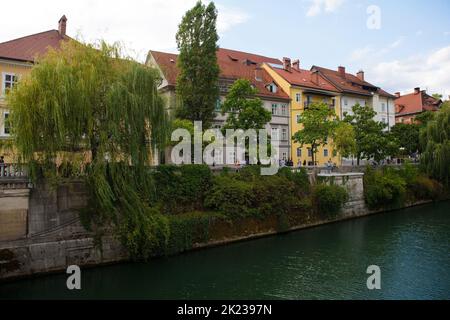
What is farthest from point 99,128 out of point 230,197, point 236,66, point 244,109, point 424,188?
point 424,188

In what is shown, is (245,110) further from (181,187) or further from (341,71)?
(341,71)

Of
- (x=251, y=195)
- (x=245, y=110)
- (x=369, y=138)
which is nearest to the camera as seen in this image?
(x=251, y=195)

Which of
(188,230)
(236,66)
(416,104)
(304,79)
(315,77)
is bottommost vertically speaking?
(188,230)

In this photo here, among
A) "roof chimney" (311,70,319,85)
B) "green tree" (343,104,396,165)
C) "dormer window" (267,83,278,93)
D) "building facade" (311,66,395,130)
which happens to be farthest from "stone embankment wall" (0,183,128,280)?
"building facade" (311,66,395,130)

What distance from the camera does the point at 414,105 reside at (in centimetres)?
6128

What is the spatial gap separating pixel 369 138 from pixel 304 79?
1178 centimetres

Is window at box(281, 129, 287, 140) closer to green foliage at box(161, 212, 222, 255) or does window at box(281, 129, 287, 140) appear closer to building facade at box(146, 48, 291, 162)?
building facade at box(146, 48, 291, 162)

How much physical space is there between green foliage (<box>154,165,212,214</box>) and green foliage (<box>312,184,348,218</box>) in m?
8.78

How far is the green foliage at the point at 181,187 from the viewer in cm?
1814

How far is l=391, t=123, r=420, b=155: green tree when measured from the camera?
A: 42500 millimetres

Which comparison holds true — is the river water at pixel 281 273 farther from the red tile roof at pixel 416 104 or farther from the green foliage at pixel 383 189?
the red tile roof at pixel 416 104
